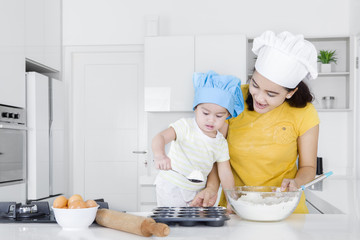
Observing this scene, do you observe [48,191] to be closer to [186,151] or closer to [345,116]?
[186,151]

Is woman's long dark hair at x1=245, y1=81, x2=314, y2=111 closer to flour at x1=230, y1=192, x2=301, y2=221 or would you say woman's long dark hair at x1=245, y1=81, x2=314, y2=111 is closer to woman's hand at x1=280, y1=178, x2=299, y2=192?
woman's hand at x1=280, y1=178, x2=299, y2=192

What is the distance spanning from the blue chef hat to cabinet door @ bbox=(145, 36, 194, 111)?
7.64 feet

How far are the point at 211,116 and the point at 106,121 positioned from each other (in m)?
3.12

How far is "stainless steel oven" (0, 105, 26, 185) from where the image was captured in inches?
134

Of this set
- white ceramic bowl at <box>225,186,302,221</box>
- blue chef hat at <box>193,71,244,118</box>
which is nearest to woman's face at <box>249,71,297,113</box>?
blue chef hat at <box>193,71,244,118</box>

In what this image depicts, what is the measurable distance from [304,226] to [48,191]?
3280 millimetres

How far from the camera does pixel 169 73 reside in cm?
414

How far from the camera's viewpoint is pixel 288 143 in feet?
5.80

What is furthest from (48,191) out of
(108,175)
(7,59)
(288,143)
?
(288,143)

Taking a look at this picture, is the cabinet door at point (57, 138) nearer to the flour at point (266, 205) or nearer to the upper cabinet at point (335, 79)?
the upper cabinet at point (335, 79)

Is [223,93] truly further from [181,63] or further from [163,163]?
[181,63]

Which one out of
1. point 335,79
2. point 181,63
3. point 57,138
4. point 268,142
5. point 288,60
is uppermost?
point 181,63

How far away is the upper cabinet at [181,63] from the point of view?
13.5ft

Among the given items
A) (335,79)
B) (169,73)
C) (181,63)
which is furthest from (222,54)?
(335,79)
